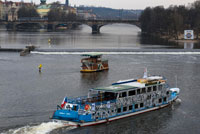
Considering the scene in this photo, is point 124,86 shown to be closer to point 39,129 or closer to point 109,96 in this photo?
point 109,96


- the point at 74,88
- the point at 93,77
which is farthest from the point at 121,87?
the point at 93,77

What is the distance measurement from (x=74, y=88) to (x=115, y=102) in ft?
46.4

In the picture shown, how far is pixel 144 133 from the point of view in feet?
116

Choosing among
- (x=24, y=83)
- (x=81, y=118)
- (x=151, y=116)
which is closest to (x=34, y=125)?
(x=81, y=118)

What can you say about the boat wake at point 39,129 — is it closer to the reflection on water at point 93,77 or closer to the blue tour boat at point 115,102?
the blue tour boat at point 115,102

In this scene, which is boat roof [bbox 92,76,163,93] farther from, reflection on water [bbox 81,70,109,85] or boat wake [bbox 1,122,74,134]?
reflection on water [bbox 81,70,109,85]

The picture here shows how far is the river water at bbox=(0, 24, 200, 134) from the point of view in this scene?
3616cm

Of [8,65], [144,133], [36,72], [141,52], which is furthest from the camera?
[141,52]

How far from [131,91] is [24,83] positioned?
20.0m

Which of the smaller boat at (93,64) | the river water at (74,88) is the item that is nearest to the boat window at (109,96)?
the river water at (74,88)

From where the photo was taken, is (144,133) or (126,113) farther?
(126,113)

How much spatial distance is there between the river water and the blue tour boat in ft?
2.21

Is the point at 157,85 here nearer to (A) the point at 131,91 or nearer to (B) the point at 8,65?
(A) the point at 131,91

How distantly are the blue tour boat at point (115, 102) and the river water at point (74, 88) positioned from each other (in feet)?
2.21
